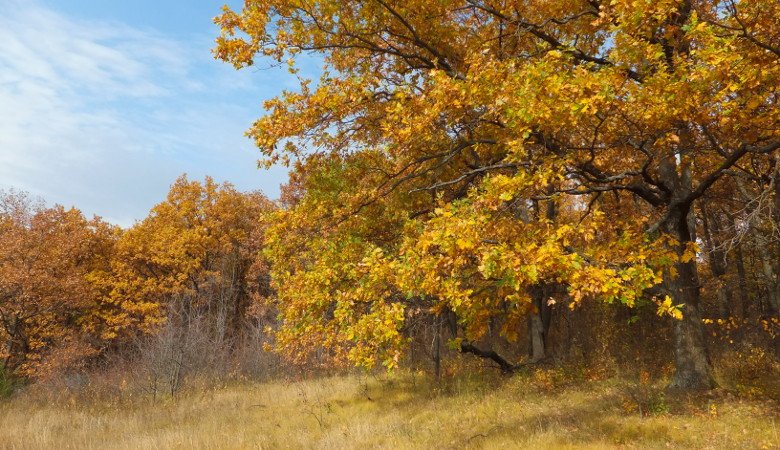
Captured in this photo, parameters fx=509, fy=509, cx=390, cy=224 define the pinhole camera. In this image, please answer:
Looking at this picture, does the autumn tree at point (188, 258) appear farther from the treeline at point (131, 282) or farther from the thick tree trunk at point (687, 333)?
the thick tree trunk at point (687, 333)

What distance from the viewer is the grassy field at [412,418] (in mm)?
8227

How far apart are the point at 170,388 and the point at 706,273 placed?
25930 millimetres

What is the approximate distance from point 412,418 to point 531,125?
23.0 ft

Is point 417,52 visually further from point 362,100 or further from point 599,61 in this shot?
point 599,61

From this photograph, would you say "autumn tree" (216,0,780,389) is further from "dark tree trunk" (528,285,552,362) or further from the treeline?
the treeline

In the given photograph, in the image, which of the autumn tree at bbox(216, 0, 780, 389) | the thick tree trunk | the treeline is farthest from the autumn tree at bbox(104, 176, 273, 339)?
the thick tree trunk

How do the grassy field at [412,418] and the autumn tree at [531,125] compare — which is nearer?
the autumn tree at [531,125]

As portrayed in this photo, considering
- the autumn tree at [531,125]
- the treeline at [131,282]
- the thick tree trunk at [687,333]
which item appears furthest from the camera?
the treeline at [131,282]

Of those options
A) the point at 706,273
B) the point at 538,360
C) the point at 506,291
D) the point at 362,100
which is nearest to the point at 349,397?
the point at 538,360

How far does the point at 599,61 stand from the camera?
1052 cm

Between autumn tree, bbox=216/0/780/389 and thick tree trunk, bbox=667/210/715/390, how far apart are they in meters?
0.03

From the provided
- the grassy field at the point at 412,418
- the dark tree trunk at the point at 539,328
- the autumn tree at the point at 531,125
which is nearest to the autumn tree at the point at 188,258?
the grassy field at the point at 412,418

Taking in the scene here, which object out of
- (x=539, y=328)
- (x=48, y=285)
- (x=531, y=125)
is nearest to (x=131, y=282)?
(x=48, y=285)

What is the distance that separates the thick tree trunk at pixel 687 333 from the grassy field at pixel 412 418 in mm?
421
